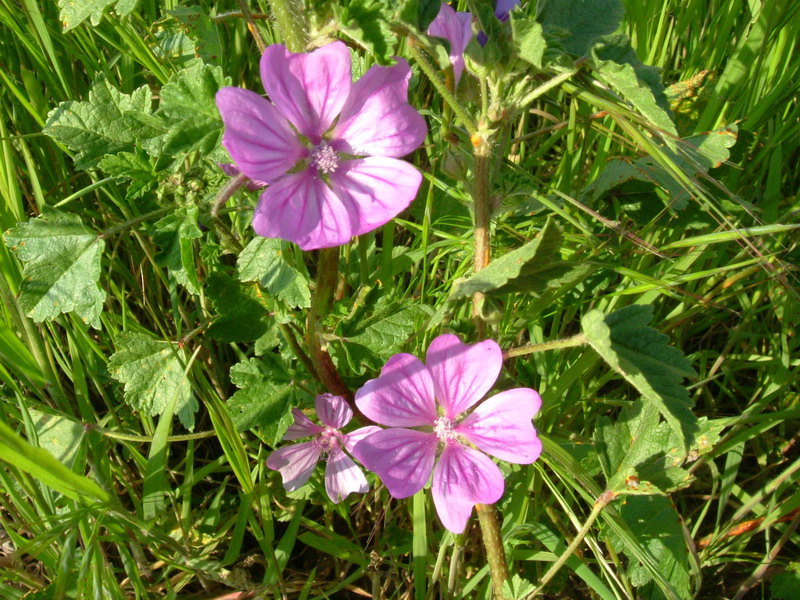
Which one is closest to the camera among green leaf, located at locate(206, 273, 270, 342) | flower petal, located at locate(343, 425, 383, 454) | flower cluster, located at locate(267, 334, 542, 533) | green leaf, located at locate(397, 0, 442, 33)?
green leaf, located at locate(397, 0, 442, 33)

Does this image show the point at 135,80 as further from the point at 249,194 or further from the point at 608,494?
the point at 608,494

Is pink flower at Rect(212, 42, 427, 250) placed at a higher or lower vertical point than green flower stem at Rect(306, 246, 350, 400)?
higher

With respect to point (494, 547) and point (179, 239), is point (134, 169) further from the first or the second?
point (494, 547)

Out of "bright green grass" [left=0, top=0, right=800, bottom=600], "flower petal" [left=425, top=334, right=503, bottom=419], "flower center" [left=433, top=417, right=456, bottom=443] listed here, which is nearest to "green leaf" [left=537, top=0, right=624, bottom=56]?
"bright green grass" [left=0, top=0, right=800, bottom=600]

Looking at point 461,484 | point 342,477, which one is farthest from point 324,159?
point 342,477

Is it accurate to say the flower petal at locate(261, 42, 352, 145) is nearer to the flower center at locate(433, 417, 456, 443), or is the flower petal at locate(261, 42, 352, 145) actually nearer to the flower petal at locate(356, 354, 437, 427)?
the flower petal at locate(356, 354, 437, 427)

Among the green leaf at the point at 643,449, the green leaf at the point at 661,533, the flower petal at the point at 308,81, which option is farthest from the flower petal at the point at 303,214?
Answer: the green leaf at the point at 661,533

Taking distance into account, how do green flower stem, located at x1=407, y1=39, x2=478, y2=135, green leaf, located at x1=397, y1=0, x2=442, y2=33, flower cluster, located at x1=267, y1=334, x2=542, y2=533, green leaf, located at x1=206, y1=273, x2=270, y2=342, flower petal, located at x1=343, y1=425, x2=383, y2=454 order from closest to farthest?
1. green leaf, located at x1=397, y1=0, x2=442, y2=33
2. green flower stem, located at x1=407, y1=39, x2=478, y2=135
3. flower cluster, located at x1=267, y1=334, x2=542, y2=533
4. green leaf, located at x1=206, y1=273, x2=270, y2=342
5. flower petal, located at x1=343, y1=425, x2=383, y2=454
